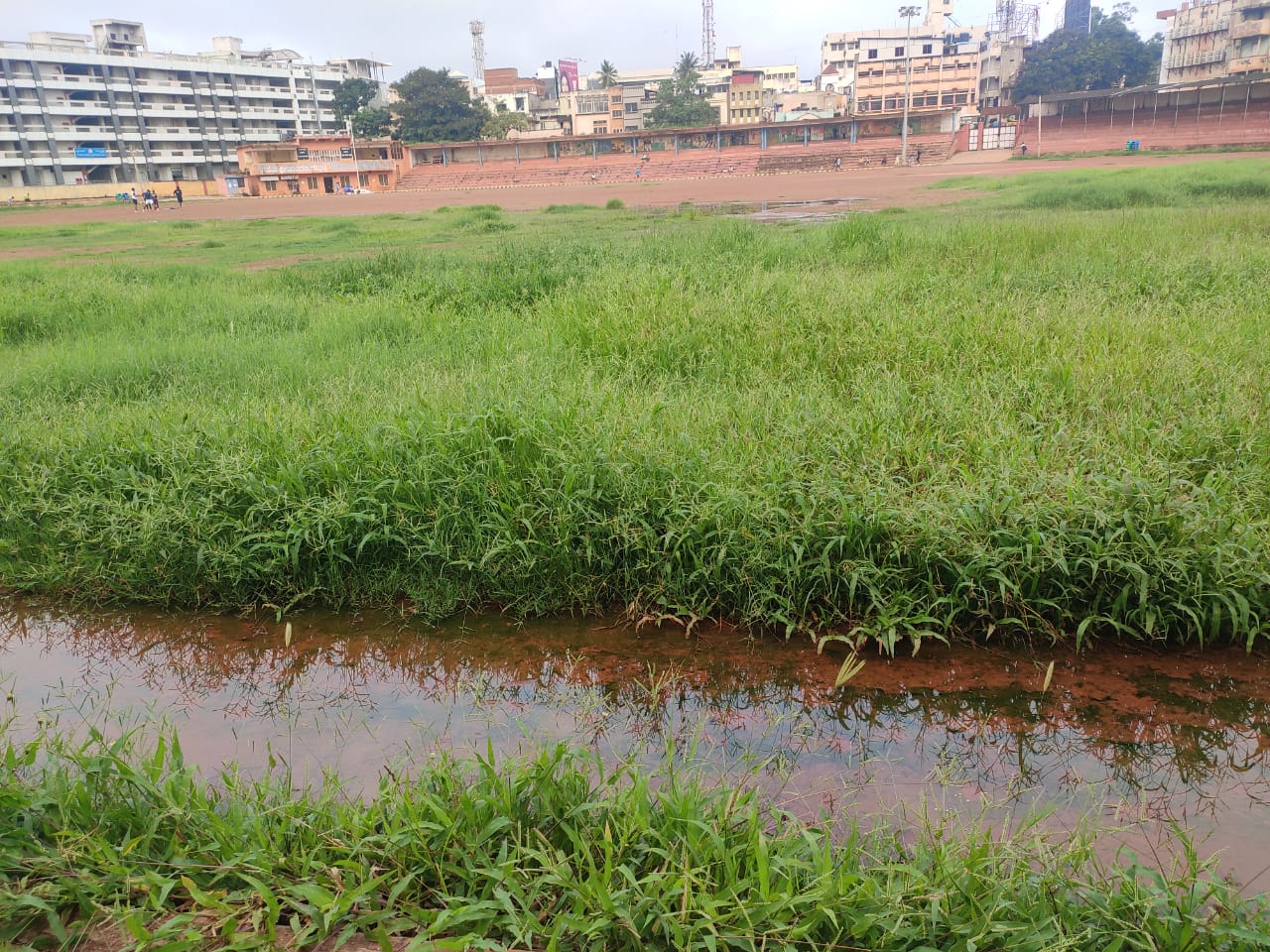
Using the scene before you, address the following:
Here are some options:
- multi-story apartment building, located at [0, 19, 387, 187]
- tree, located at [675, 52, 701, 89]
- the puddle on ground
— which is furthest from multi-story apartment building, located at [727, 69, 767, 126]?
the puddle on ground

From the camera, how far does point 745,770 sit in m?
2.82

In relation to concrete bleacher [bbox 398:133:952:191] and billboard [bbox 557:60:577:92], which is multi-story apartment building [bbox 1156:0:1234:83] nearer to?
concrete bleacher [bbox 398:133:952:191]

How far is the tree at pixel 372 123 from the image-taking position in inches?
2640

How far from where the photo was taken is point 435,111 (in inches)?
2554

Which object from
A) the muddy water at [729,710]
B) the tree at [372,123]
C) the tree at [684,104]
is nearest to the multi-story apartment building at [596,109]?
the tree at [684,104]

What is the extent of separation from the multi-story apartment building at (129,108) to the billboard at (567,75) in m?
29.1

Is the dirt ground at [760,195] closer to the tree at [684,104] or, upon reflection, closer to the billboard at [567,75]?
the tree at [684,104]

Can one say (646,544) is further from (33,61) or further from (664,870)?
(33,61)

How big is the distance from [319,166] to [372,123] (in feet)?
43.1

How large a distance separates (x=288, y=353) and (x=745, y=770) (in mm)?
5371

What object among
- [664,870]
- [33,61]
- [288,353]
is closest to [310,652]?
[664,870]

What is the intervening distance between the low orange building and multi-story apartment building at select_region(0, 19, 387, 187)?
271 inches

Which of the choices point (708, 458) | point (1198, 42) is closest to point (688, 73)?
point (1198, 42)

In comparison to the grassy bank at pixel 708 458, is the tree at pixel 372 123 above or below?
above
